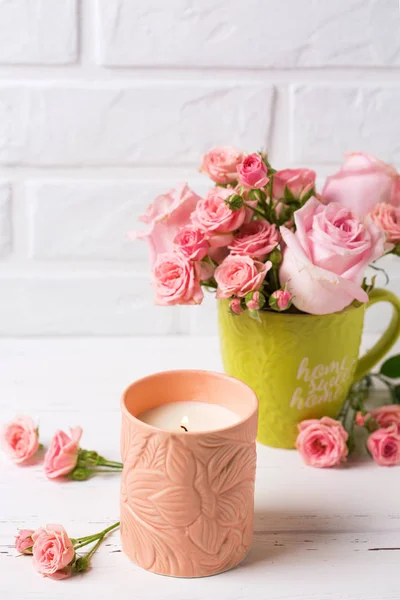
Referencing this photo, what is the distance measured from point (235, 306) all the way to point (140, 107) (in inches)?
16.1

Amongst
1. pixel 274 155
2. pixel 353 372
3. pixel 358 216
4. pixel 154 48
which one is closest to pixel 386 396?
pixel 353 372

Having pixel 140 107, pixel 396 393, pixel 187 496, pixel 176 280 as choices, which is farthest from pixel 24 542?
pixel 140 107

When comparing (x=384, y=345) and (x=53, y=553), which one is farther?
(x=384, y=345)

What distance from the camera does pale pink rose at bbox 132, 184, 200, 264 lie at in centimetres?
72

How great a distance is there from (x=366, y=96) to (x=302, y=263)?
1.37ft

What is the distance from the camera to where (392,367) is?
2.88 ft

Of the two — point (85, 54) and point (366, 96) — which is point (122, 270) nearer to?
point (85, 54)

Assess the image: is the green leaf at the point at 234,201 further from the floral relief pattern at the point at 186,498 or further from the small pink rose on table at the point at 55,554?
the small pink rose on table at the point at 55,554

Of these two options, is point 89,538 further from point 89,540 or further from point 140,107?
point 140,107

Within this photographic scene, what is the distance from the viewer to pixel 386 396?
88 centimetres

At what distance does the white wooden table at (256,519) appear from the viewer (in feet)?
1.86

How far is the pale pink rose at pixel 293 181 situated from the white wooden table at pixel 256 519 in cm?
26

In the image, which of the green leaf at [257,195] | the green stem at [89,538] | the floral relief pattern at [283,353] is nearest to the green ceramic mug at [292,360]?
the floral relief pattern at [283,353]

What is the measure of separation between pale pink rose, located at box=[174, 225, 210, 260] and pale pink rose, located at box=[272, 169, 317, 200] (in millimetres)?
102
